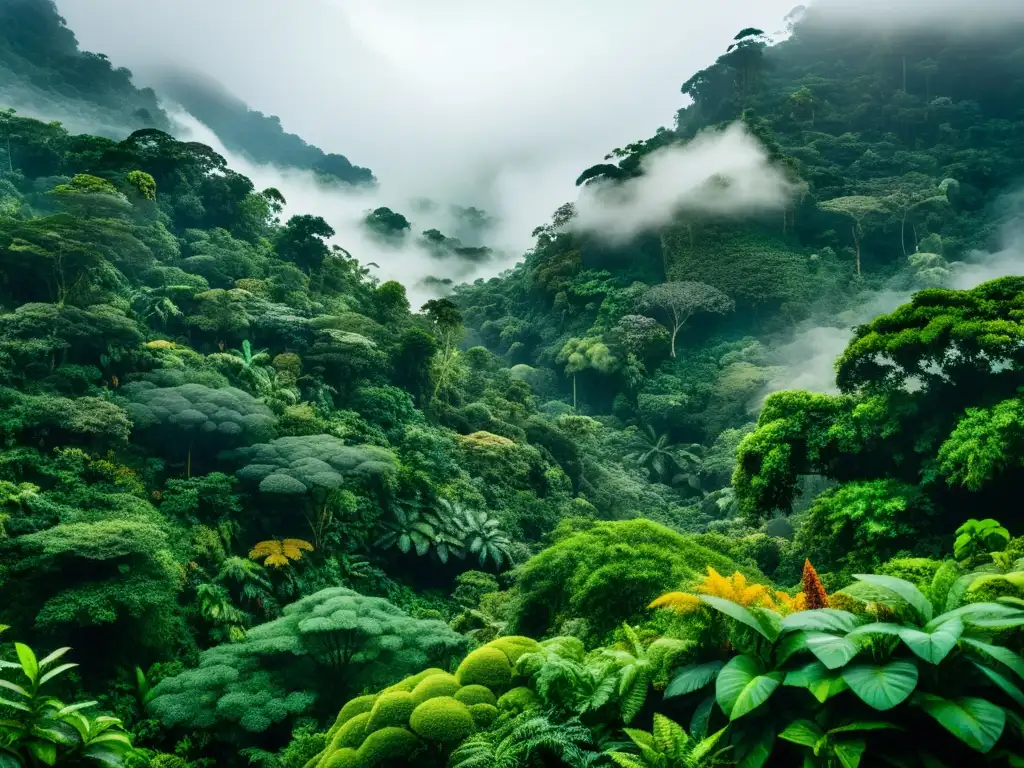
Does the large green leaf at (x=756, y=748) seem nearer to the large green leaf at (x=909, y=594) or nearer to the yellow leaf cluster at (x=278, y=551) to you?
the large green leaf at (x=909, y=594)

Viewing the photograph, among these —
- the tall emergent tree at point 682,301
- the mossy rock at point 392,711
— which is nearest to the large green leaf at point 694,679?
the mossy rock at point 392,711

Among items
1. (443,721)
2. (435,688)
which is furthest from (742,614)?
(435,688)

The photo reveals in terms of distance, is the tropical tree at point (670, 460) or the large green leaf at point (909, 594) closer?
the large green leaf at point (909, 594)

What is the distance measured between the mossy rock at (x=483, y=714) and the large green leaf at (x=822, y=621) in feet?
7.77

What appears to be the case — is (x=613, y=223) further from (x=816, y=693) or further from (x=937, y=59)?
(x=816, y=693)

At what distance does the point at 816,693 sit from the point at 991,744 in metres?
0.73

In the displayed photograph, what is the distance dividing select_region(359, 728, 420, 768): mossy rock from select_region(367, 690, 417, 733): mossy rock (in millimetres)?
177

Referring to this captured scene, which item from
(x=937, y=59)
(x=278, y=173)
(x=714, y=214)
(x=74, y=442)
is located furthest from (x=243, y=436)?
(x=278, y=173)

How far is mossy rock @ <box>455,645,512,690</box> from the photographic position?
214 inches

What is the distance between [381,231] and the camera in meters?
50.2

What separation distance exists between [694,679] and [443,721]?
6.24 feet

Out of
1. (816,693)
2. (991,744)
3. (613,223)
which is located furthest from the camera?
(613,223)

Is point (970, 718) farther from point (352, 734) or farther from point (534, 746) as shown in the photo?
point (352, 734)

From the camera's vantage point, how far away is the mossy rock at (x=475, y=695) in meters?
5.15
